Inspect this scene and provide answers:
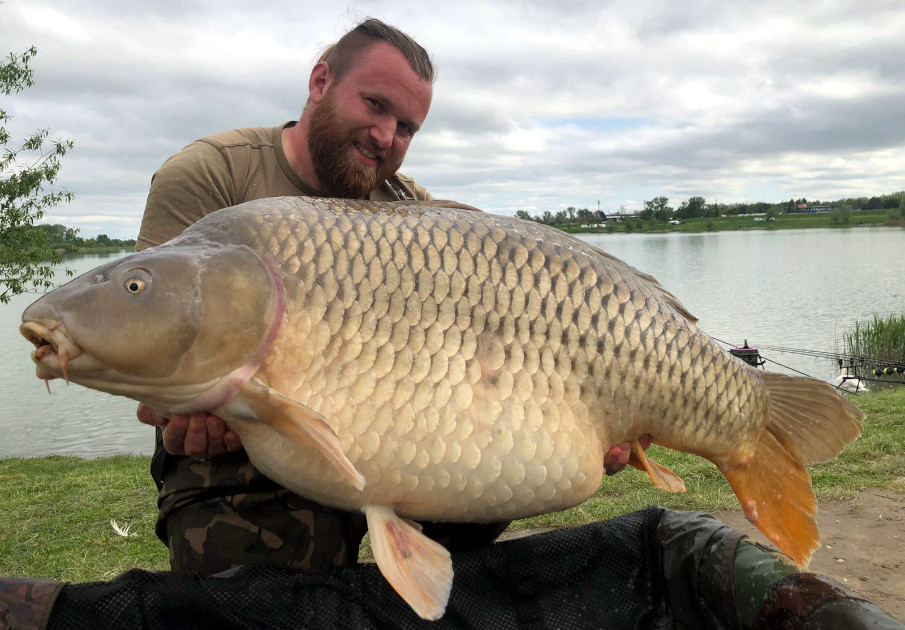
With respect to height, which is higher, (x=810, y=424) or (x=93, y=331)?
(x=93, y=331)

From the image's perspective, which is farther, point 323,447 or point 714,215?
point 714,215

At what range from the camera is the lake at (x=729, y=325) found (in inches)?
283

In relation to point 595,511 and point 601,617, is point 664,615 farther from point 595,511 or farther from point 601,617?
point 595,511

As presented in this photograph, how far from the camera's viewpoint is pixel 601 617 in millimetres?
1362

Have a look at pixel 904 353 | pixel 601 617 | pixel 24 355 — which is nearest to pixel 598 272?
pixel 601 617

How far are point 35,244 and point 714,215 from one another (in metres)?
47.1

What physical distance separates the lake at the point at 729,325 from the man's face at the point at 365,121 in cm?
161

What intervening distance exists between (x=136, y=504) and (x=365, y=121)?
7.56 ft

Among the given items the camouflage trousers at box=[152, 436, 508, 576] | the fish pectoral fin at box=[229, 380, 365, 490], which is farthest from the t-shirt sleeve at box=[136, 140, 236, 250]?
the fish pectoral fin at box=[229, 380, 365, 490]

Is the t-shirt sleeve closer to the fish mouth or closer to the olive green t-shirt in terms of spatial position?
the olive green t-shirt

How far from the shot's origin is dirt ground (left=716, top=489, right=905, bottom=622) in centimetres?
186

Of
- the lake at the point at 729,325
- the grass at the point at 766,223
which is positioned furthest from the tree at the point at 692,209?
the lake at the point at 729,325

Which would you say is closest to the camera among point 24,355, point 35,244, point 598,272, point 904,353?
point 598,272

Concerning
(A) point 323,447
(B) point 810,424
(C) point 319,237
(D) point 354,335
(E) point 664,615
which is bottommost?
(E) point 664,615
